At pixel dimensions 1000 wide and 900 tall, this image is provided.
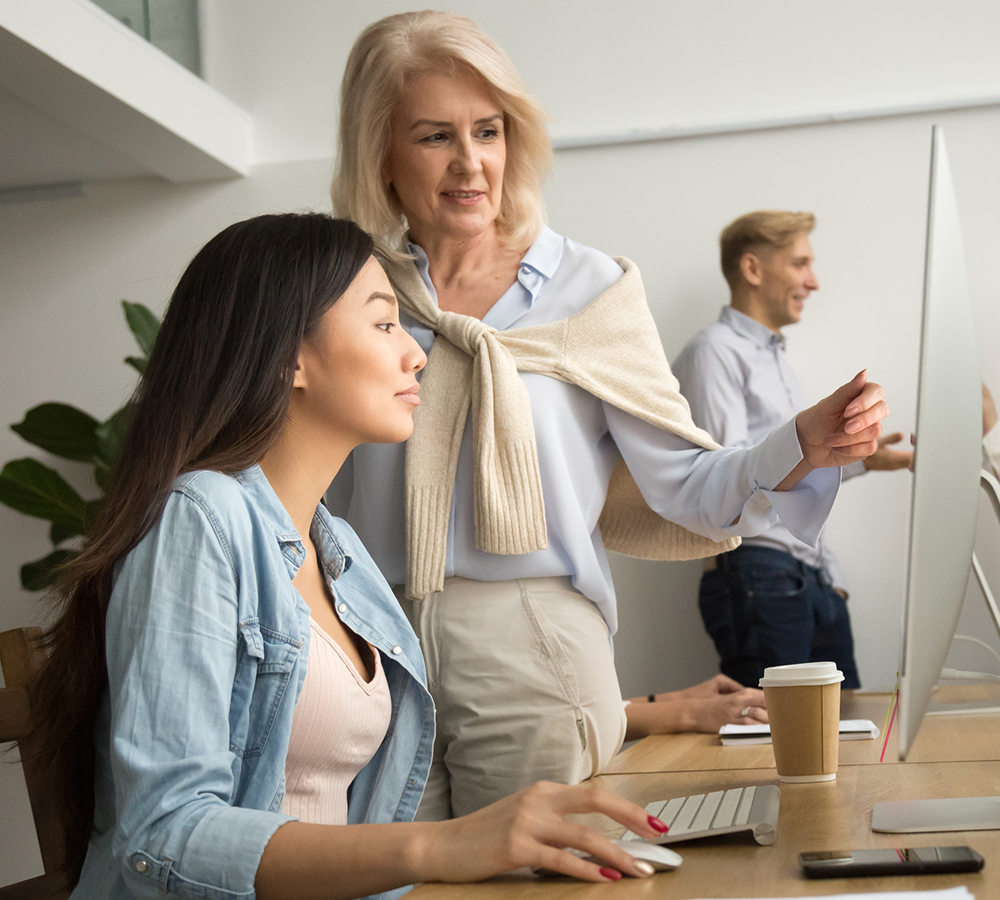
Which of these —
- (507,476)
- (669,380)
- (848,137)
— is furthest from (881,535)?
(507,476)

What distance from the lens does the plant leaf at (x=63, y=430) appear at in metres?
3.15

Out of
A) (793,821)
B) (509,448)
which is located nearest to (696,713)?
(509,448)

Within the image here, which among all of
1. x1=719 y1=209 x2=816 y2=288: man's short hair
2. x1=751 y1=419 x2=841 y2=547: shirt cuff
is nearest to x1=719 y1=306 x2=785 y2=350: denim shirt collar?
x1=719 y1=209 x2=816 y2=288: man's short hair

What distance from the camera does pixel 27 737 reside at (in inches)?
44.7

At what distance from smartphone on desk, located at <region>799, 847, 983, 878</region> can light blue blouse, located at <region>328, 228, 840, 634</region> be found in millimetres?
551

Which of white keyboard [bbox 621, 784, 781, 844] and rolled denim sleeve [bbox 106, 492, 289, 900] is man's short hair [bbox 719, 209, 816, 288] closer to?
white keyboard [bbox 621, 784, 781, 844]

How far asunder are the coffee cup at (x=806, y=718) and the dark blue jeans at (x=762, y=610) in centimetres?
174

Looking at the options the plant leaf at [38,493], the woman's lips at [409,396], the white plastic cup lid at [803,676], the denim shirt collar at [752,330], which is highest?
the denim shirt collar at [752,330]

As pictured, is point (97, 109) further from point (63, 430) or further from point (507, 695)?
point (507, 695)

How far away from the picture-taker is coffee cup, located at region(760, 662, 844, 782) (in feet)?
3.51

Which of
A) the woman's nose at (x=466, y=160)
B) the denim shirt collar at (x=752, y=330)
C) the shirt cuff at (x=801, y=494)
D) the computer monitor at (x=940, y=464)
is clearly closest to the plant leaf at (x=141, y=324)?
the denim shirt collar at (x=752, y=330)

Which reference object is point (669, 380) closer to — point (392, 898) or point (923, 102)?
point (392, 898)

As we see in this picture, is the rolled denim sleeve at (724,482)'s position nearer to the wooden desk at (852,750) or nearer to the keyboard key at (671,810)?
the wooden desk at (852,750)

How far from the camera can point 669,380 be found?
4.89 feet
